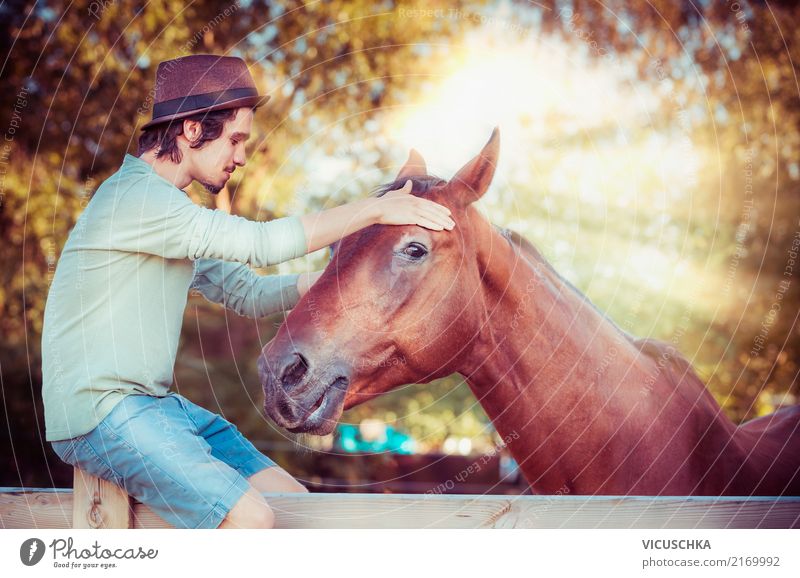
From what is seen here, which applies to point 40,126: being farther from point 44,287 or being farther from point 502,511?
point 502,511

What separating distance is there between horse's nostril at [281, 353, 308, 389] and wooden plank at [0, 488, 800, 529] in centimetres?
34

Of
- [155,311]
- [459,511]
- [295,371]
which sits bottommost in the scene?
[459,511]

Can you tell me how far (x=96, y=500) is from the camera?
223cm

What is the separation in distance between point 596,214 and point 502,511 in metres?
5.41

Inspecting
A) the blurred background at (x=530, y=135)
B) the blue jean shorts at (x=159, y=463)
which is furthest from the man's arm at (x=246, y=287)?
the blurred background at (x=530, y=135)

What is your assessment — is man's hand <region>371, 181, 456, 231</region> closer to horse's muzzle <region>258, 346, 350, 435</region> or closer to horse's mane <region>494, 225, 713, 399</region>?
horse's mane <region>494, 225, 713, 399</region>

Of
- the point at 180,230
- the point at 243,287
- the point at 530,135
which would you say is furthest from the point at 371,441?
the point at 180,230

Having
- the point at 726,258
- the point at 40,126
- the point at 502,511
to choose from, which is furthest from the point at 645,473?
the point at 40,126

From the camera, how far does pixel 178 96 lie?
2521mm

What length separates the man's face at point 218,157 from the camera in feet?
8.18

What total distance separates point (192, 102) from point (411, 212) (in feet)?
2.64

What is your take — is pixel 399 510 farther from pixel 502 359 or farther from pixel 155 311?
pixel 155 311

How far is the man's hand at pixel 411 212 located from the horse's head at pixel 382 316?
4 centimetres

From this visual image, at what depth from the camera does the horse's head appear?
2.40 metres
